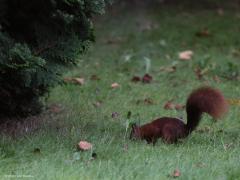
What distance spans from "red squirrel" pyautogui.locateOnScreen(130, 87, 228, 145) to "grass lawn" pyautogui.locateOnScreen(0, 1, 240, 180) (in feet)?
0.34

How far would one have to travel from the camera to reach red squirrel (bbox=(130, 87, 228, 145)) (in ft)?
16.3

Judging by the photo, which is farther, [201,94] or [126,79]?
[126,79]

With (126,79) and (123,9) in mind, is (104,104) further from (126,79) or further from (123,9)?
(123,9)

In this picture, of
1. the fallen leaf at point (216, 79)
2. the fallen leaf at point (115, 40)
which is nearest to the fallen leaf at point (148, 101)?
the fallen leaf at point (216, 79)

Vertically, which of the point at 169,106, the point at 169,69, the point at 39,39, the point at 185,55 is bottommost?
the point at 169,106

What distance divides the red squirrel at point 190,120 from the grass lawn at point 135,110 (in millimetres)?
102

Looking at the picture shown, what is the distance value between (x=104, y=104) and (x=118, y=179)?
266 centimetres

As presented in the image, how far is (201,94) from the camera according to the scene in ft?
16.4

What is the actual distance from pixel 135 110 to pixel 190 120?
1423 mm

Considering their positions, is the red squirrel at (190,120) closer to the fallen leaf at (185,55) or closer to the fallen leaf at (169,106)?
the fallen leaf at (169,106)

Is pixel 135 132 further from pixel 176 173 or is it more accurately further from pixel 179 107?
pixel 179 107

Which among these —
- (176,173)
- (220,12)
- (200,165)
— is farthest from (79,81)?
(220,12)

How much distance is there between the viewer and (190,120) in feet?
16.7

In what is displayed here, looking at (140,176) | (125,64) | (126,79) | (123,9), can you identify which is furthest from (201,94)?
(123,9)
